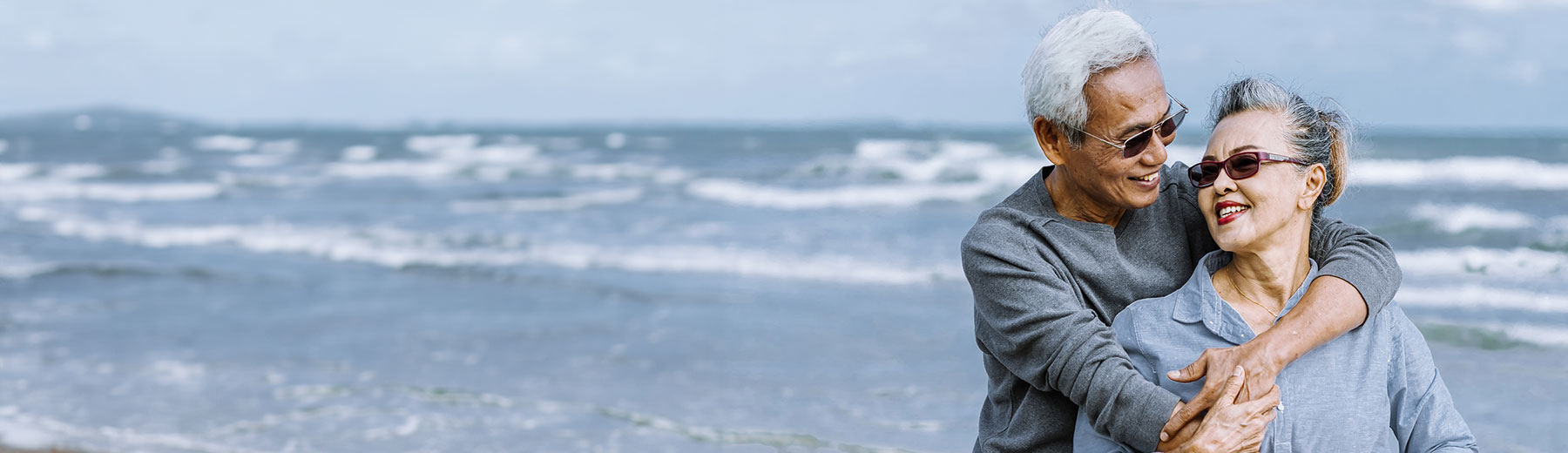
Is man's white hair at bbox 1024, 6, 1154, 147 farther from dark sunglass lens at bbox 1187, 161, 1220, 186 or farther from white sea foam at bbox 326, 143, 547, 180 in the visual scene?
white sea foam at bbox 326, 143, 547, 180

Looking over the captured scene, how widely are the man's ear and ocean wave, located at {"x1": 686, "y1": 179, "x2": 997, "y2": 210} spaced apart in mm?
13789

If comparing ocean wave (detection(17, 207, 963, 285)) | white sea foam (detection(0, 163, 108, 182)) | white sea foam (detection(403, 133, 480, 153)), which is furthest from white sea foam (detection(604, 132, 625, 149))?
ocean wave (detection(17, 207, 963, 285))

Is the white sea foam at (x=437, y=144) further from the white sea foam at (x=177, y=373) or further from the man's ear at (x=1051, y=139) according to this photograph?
the man's ear at (x=1051, y=139)

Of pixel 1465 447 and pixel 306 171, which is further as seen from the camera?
pixel 306 171

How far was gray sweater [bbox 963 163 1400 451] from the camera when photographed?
1.96m

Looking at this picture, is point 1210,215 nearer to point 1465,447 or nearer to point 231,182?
point 1465,447

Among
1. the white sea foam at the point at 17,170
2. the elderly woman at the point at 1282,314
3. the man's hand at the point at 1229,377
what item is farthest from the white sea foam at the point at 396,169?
the man's hand at the point at 1229,377

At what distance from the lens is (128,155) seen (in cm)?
3375

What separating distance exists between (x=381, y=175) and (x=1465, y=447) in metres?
23.7

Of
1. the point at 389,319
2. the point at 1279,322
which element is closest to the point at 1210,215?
the point at 1279,322

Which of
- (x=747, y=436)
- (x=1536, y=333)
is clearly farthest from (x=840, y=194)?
(x=747, y=436)

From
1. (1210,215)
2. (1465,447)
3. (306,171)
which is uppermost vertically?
(1210,215)

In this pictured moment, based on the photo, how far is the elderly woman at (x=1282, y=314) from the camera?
77.9 inches

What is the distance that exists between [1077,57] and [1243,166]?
0.32 m
